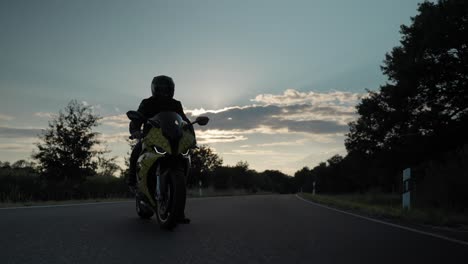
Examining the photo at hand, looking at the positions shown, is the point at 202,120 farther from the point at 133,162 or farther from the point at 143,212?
the point at 143,212

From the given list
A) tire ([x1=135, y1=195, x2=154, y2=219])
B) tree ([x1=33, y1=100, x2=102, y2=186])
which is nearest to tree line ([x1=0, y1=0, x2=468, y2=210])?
tree ([x1=33, y1=100, x2=102, y2=186])

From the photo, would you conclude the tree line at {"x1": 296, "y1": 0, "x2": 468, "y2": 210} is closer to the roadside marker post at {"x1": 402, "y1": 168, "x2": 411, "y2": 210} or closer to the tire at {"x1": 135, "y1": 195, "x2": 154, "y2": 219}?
the roadside marker post at {"x1": 402, "y1": 168, "x2": 411, "y2": 210}

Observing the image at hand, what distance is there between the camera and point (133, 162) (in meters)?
6.88

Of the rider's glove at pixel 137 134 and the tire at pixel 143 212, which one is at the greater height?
the rider's glove at pixel 137 134

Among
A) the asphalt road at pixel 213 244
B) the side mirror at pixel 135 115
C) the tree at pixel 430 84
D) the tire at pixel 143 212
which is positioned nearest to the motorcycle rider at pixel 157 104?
the side mirror at pixel 135 115

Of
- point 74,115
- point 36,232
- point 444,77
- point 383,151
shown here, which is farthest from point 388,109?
point 36,232

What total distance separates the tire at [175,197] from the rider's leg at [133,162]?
0.99 m

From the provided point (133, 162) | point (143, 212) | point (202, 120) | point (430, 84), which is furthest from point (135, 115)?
point (430, 84)

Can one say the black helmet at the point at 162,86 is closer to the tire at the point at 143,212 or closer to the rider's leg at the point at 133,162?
the rider's leg at the point at 133,162

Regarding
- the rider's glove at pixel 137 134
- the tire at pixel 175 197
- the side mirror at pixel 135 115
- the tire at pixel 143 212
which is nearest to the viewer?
the tire at pixel 175 197

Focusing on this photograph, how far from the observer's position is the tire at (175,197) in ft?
18.7

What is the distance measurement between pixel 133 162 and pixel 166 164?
1008mm

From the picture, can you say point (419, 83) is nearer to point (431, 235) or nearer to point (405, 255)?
point (431, 235)

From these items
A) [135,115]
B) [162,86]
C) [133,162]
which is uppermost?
[162,86]
